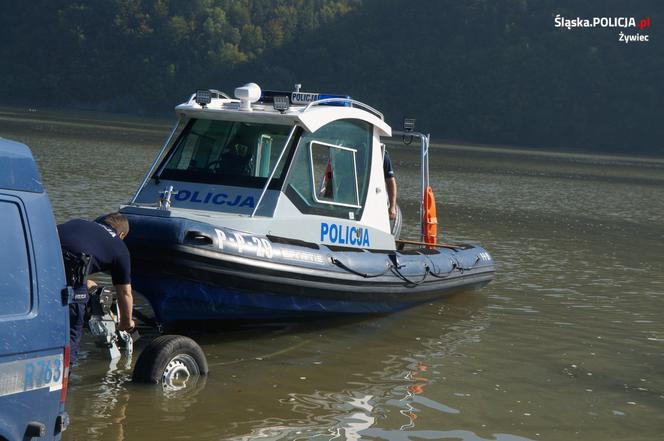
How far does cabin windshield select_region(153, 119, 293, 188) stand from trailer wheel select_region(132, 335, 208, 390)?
3.25 metres

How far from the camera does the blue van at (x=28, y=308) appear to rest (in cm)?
514

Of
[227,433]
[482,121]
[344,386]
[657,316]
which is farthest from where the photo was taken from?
[482,121]

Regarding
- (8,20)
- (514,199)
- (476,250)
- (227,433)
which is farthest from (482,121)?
(227,433)

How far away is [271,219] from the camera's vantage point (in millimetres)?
11016

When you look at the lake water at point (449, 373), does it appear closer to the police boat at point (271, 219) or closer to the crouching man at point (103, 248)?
the police boat at point (271, 219)

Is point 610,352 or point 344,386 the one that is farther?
point 610,352

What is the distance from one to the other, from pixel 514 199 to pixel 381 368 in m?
22.7

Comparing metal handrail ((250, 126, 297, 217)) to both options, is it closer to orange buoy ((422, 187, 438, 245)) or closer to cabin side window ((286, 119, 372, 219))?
cabin side window ((286, 119, 372, 219))

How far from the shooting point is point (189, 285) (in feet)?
32.7

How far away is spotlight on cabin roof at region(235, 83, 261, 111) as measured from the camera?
38.4ft

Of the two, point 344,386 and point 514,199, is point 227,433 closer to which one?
point 344,386

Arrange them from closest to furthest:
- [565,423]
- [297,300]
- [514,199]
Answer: [565,423]
[297,300]
[514,199]

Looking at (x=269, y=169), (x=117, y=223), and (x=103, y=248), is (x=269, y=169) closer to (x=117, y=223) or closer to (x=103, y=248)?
(x=117, y=223)

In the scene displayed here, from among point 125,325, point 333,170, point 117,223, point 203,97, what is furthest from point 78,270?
point 333,170
